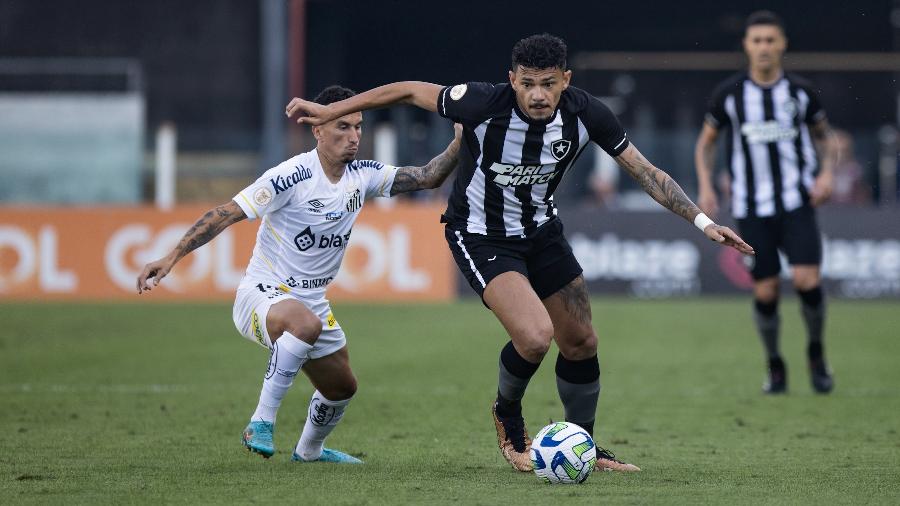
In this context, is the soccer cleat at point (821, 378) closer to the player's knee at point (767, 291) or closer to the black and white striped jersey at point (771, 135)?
the player's knee at point (767, 291)

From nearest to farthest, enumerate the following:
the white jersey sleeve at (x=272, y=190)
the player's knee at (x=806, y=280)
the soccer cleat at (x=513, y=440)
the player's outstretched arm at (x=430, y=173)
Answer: the soccer cleat at (x=513, y=440), the white jersey sleeve at (x=272, y=190), the player's outstretched arm at (x=430, y=173), the player's knee at (x=806, y=280)

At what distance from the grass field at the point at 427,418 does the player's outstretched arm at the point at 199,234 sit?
3.07ft

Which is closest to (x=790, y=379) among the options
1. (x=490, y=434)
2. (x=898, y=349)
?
(x=898, y=349)

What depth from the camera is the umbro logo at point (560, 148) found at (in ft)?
21.9

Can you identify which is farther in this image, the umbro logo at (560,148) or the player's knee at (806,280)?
the player's knee at (806,280)

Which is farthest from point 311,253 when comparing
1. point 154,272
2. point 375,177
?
point 154,272

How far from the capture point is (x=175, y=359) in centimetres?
1272

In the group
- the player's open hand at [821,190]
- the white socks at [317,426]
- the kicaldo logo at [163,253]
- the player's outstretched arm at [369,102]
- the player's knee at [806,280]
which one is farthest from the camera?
the kicaldo logo at [163,253]

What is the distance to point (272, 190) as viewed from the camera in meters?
7.09

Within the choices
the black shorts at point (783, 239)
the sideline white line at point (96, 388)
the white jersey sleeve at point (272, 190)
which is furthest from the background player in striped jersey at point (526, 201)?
the sideline white line at point (96, 388)

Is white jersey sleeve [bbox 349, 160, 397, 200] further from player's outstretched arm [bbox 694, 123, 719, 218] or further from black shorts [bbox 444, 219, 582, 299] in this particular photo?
player's outstretched arm [bbox 694, 123, 719, 218]

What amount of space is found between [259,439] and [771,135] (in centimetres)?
518

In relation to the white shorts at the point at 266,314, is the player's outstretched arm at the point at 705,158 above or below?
above

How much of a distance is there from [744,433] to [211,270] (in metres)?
12.5
